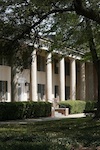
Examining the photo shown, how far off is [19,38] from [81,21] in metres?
6.28

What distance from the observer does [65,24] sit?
24.0 m

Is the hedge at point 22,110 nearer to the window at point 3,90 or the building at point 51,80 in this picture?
the building at point 51,80

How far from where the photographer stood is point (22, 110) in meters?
29.6

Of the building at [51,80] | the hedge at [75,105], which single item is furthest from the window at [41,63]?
the hedge at [75,105]

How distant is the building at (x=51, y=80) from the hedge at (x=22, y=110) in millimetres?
3416

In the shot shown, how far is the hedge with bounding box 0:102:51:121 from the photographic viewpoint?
2809cm

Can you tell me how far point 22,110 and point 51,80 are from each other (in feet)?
46.3

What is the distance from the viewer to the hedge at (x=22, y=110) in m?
28.1

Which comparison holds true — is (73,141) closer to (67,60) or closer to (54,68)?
(54,68)

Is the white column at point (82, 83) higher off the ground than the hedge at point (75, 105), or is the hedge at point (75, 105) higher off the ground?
the white column at point (82, 83)

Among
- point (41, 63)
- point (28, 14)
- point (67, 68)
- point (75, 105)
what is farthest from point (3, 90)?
point (28, 14)

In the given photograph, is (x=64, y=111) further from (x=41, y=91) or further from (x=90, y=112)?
(x=90, y=112)

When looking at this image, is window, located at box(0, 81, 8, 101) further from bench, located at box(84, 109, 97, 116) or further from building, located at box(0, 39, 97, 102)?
bench, located at box(84, 109, 97, 116)

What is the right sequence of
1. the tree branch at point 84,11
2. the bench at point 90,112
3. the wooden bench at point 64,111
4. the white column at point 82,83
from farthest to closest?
1. the white column at point 82,83
2. the wooden bench at point 64,111
3. the bench at point 90,112
4. the tree branch at point 84,11
